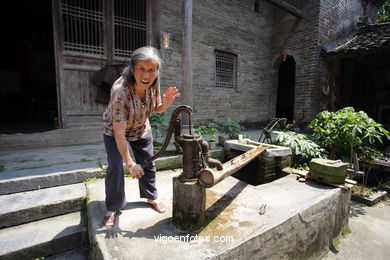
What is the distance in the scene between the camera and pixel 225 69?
7570 millimetres

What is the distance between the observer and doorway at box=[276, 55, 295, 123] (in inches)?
438

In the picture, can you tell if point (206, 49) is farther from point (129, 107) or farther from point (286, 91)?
point (286, 91)

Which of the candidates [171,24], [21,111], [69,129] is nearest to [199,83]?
[171,24]

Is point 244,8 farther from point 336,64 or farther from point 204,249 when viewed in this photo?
point 204,249

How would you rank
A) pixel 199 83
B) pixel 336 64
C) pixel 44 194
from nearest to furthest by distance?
pixel 44 194 → pixel 199 83 → pixel 336 64

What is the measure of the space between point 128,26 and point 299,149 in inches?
195

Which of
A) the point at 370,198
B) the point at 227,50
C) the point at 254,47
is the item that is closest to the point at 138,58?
the point at 370,198

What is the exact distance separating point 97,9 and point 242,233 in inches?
224

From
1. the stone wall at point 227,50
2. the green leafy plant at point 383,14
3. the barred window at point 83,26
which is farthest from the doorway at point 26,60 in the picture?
the green leafy plant at point 383,14

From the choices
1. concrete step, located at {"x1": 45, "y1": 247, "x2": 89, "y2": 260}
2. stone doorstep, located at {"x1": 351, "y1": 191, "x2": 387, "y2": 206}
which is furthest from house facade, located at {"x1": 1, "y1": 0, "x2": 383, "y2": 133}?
stone doorstep, located at {"x1": 351, "y1": 191, "x2": 387, "y2": 206}

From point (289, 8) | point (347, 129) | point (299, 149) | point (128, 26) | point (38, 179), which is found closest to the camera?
point (38, 179)

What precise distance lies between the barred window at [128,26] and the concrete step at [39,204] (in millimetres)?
3802

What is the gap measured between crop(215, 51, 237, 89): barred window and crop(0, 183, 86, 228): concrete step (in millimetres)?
5850

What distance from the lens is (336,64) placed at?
25.3 ft
